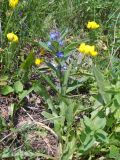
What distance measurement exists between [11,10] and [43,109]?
0.68 metres

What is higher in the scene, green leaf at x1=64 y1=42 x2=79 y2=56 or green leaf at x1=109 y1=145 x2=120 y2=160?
green leaf at x1=64 y1=42 x2=79 y2=56

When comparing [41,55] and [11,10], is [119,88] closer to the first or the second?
[41,55]

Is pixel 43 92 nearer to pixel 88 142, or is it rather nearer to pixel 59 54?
pixel 59 54

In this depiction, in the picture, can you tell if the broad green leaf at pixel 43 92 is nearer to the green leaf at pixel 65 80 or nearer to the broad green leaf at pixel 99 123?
the green leaf at pixel 65 80

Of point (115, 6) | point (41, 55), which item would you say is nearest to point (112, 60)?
point (41, 55)

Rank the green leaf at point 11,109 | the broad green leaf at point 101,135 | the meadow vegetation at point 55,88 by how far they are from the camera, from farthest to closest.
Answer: the green leaf at point 11,109, the meadow vegetation at point 55,88, the broad green leaf at point 101,135

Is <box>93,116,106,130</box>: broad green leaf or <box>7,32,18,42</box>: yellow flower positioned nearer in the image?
<box>93,116,106,130</box>: broad green leaf

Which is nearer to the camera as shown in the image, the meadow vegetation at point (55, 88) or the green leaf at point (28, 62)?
the meadow vegetation at point (55, 88)

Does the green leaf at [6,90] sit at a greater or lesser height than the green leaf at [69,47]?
lesser

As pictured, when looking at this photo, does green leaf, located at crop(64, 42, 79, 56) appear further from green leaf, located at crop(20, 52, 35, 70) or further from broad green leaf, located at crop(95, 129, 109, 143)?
broad green leaf, located at crop(95, 129, 109, 143)

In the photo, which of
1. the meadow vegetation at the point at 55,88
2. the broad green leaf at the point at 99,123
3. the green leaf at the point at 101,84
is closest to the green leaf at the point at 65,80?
the meadow vegetation at the point at 55,88

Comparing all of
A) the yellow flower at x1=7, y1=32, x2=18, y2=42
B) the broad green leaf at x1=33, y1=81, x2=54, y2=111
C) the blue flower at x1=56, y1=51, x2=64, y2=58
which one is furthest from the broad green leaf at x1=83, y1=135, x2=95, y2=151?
the yellow flower at x1=7, y1=32, x2=18, y2=42

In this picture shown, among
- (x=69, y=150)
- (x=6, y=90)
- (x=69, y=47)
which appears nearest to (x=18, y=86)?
(x=6, y=90)

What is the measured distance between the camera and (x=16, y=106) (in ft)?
7.44
